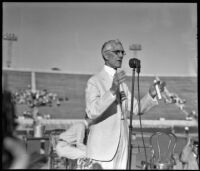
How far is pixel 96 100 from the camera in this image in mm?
2395

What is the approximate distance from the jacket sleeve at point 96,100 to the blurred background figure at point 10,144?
1.85 ft

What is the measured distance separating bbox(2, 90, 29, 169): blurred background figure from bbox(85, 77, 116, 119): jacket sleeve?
22.2 inches

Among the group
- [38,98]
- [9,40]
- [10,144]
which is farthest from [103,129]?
[38,98]

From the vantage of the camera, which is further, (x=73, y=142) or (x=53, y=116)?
(x=53, y=116)

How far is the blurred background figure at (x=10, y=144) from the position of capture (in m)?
1.69

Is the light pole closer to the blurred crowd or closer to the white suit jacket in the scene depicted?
the white suit jacket

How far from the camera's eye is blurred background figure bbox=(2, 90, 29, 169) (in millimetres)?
1691

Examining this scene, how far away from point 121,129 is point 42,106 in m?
2.93

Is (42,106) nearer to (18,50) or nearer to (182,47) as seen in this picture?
(18,50)

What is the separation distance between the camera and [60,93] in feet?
17.5

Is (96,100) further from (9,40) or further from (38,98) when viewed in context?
(38,98)

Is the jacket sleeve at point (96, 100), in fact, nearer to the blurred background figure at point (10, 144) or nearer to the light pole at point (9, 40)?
the blurred background figure at point (10, 144)

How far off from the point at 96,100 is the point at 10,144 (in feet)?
2.60

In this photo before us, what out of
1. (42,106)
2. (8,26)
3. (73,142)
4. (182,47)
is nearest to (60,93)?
(42,106)
